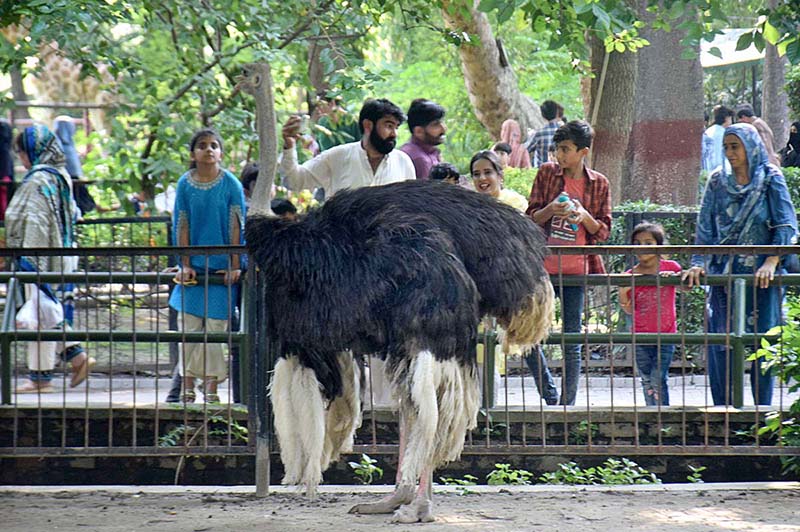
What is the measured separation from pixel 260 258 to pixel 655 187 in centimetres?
957

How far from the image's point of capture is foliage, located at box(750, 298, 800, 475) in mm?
7328

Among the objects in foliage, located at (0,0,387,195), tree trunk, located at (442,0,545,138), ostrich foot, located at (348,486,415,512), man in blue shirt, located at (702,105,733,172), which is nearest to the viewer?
ostrich foot, located at (348,486,415,512)

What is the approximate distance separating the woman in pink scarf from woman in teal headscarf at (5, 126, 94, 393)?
8351mm

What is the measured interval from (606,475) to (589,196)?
1.93m

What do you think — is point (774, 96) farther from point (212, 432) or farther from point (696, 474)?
point (212, 432)

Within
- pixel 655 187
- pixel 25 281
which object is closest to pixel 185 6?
pixel 25 281

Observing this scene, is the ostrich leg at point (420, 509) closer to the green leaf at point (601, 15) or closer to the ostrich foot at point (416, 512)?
the ostrich foot at point (416, 512)

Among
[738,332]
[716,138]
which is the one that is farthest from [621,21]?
[716,138]

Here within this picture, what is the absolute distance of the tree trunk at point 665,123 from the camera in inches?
589

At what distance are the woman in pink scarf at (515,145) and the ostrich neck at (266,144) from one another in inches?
420

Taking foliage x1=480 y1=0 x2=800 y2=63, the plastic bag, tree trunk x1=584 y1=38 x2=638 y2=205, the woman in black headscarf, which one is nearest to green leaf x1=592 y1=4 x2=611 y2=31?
foliage x1=480 y1=0 x2=800 y2=63

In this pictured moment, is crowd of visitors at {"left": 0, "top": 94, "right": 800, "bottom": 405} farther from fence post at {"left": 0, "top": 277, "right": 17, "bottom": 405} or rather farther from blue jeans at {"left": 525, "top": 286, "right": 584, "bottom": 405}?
fence post at {"left": 0, "top": 277, "right": 17, "bottom": 405}

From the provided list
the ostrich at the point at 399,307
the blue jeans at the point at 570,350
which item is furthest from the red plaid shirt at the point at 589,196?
the ostrich at the point at 399,307

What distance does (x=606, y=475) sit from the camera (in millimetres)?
7637
